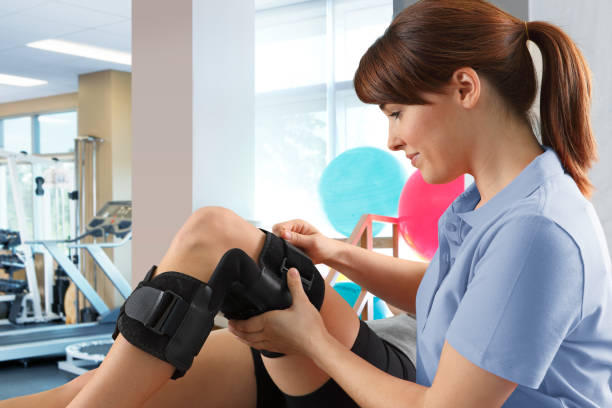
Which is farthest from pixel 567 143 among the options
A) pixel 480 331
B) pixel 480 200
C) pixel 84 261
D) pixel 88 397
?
pixel 84 261

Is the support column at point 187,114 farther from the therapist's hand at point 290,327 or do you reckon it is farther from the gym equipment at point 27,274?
the gym equipment at point 27,274

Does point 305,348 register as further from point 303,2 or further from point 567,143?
point 303,2

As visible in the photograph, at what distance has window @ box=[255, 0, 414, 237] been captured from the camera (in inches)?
192

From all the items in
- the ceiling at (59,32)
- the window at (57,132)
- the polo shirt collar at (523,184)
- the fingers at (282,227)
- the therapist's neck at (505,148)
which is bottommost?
the fingers at (282,227)

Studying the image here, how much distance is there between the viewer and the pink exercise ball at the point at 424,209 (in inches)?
84.6

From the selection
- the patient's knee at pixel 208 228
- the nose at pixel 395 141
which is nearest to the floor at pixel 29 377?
the patient's knee at pixel 208 228

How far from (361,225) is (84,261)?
559 cm

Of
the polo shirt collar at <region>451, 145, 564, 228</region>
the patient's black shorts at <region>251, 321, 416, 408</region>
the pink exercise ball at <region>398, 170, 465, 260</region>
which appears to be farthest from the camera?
the pink exercise ball at <region>398, 170, 465, 260</region>

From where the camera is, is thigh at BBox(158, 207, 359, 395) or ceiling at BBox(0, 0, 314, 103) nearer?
thigh at BBox(158, 207, 359, 395)

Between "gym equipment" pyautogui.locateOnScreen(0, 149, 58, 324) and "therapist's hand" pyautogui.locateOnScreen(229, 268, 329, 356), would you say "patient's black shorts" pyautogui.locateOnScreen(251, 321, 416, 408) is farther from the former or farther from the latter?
"gym equipment" pyautogui.locateOnScreen(0, 149, 58, 324)

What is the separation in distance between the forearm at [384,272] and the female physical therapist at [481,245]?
28cm

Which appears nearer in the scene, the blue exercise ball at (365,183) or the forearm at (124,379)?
the forearm at (124,379)

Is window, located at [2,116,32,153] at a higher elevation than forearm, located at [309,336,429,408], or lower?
higher

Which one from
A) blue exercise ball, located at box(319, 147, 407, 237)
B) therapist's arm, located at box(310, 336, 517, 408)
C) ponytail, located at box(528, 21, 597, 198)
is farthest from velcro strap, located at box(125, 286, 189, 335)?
blue exercise ball, located at box(319, 147, 407, 237)
